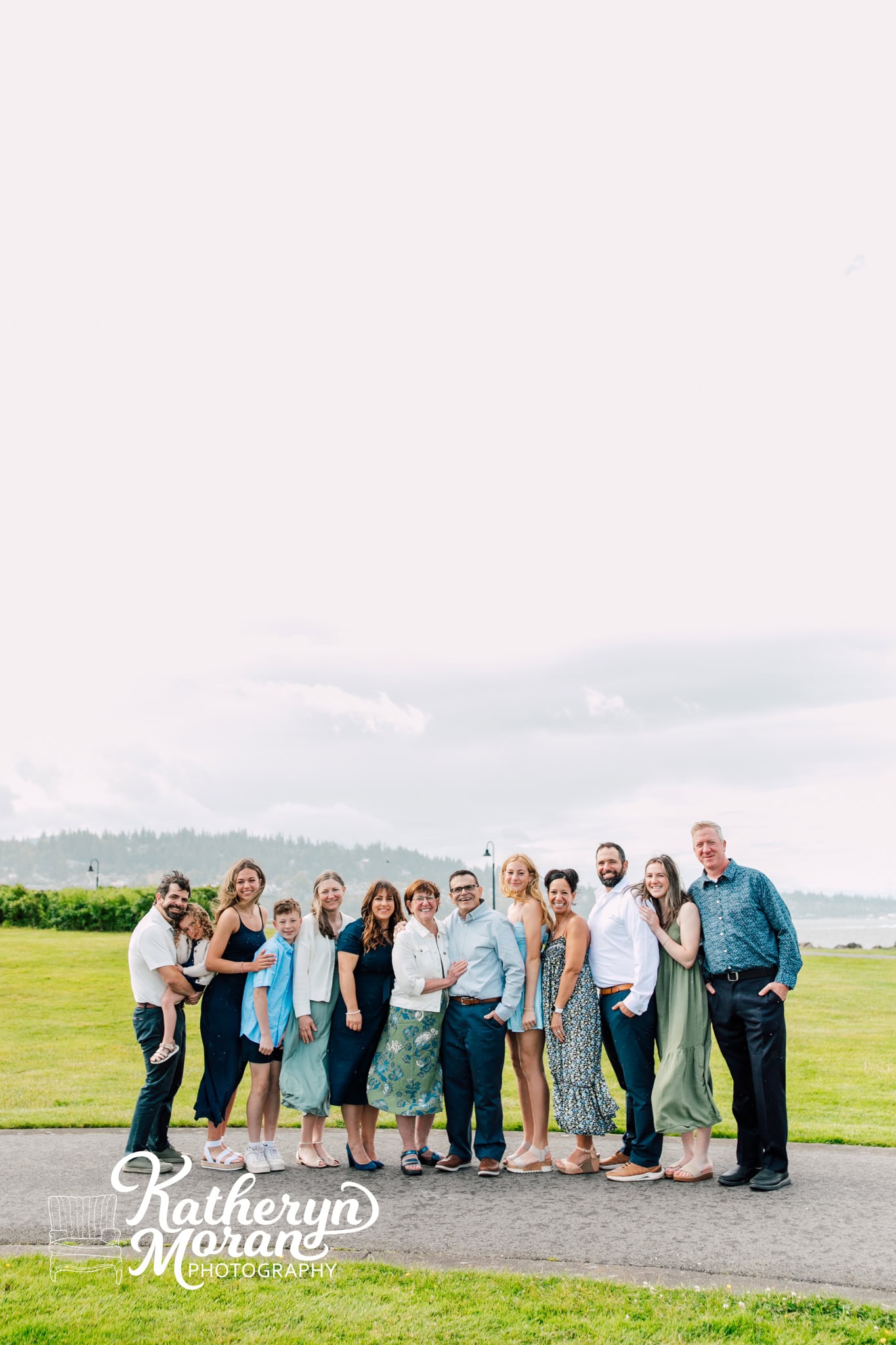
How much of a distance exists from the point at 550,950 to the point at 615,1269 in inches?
95.5

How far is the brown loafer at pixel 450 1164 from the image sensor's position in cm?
706

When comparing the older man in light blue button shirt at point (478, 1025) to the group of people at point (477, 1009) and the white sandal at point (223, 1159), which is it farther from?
the white sandal at point (223, 1159)

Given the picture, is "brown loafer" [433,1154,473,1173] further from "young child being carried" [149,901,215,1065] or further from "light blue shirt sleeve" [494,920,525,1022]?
"young child being carried" [149,901,215,1065]

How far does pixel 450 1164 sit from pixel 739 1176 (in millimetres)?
2024

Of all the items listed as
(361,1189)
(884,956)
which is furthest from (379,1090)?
(884,956)

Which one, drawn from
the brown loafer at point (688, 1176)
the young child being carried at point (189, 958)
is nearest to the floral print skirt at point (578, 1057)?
the brown loafer at point (688, 1176)

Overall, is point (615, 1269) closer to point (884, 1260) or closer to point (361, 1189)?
point (884, 1260)

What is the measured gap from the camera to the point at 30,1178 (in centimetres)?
708

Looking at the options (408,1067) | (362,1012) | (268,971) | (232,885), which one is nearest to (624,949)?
(408,1067)

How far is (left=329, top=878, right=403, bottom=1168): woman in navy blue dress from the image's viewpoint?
7.14 meters

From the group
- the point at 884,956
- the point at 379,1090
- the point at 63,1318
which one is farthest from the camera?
the point at 884,956

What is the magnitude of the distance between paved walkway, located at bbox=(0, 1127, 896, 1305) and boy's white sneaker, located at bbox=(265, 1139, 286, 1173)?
0.11m

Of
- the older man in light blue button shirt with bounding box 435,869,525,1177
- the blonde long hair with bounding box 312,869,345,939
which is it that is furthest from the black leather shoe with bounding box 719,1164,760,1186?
the blonde long hair with bounding box 312,869,345,939

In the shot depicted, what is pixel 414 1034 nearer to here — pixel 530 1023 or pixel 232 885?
pixel 530 1023
